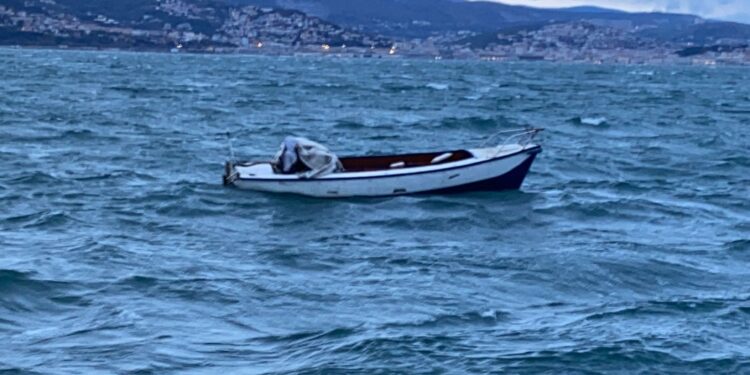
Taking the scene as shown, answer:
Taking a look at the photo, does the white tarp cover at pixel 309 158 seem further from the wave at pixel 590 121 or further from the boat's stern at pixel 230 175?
the wave at pixel 590 121

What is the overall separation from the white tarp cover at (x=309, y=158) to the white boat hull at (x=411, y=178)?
0.18 m

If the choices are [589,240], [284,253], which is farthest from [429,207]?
[284,253]

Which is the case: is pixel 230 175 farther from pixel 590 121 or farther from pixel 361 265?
pixel 590 121

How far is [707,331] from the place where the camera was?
55.7 ft

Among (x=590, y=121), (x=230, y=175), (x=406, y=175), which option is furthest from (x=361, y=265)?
(x=590, y=121)

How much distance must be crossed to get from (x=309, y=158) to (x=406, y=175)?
1.99 meters

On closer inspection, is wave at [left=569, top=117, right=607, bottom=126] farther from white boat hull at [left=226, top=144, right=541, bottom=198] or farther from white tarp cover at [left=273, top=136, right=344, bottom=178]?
white tarp cover at [left=273, top=136, right=344, bottom=178]

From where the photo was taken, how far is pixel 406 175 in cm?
2842

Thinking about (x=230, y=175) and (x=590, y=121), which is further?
(x=590, y=121)

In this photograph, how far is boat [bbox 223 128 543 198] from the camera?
92.4ft

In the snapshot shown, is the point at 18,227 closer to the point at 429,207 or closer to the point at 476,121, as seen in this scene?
the point at 429,207

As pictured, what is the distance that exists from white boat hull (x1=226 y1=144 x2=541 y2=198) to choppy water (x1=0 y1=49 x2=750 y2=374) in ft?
0.97

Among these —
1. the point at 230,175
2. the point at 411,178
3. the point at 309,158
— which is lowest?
the point at 230,175

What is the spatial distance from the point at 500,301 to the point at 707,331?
2832 mm
